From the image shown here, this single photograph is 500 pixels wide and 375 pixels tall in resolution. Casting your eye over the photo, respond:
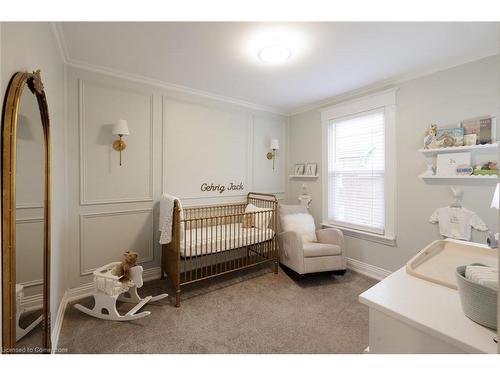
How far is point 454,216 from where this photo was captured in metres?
2.07

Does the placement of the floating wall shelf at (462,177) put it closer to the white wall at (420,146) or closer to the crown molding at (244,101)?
the white wall at (420,146)

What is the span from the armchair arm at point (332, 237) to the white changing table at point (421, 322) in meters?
1.68

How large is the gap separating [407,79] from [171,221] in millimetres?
2897

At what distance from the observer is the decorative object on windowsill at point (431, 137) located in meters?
2.14

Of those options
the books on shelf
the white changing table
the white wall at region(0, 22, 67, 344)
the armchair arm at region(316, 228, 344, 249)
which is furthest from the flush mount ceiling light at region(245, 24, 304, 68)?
the armchair arm at region(316, 228, 344, 249)

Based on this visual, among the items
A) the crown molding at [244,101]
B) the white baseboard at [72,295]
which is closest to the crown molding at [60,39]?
the crown molding at [244,101]

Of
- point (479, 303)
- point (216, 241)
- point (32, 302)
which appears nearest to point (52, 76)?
point (32, 302)

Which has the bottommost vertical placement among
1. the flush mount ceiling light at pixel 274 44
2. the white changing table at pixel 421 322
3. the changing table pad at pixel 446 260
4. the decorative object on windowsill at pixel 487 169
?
the white changing table at pixel 421 322

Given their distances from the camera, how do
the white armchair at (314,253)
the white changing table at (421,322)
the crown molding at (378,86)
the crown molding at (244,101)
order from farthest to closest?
the white armchair at (314,253) < the crown molding at (378,86) < the crown molding at (244,101) < the white changing table at (421,322)

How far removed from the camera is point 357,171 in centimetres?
284

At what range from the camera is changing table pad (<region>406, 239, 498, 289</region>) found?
98 cm

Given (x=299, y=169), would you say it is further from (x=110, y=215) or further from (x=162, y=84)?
(x=110, y=215)
